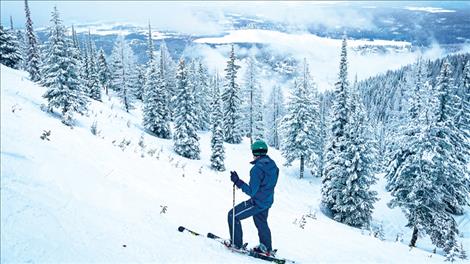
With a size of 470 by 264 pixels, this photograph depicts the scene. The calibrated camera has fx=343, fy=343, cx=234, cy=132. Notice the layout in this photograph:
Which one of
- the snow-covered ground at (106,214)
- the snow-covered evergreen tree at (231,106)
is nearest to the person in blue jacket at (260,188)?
the snow-covered ground at (106,214)

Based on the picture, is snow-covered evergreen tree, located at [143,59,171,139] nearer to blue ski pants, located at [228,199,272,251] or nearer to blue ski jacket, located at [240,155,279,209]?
blue ski pants, located at [228,199,272,251]

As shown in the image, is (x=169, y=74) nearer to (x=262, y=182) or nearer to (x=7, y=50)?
(x=7, y=50)

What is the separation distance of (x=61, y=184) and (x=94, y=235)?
4.65ft

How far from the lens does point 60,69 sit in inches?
812

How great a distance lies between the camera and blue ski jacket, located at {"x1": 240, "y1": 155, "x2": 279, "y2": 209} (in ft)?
21.0

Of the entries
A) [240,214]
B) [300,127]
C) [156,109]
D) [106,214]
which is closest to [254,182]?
[240,214]

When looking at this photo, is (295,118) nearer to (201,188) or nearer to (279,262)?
(201,188)

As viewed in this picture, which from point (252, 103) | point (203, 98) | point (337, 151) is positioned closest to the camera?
point (337, 151)

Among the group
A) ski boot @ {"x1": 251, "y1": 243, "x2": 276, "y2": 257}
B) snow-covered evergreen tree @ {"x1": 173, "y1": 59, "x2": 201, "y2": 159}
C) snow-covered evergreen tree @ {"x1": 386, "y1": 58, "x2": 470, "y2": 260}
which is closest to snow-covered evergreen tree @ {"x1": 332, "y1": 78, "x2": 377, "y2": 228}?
snow-covered evergreen tree @ {"x1": 386, "y1": 58, "x2": 470, "y2": 260}

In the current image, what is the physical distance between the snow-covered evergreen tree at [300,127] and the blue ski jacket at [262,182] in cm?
3976

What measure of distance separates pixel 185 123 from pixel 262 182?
3470 cm

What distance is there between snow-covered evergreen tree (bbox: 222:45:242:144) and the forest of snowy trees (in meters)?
0.16

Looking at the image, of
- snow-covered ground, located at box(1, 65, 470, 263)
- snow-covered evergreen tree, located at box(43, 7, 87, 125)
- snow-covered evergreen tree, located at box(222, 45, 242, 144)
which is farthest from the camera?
snow-covered evergreen tree, located at box(222, 45, 242, 144)

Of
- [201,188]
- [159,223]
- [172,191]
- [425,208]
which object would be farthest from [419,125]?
[159,223]
